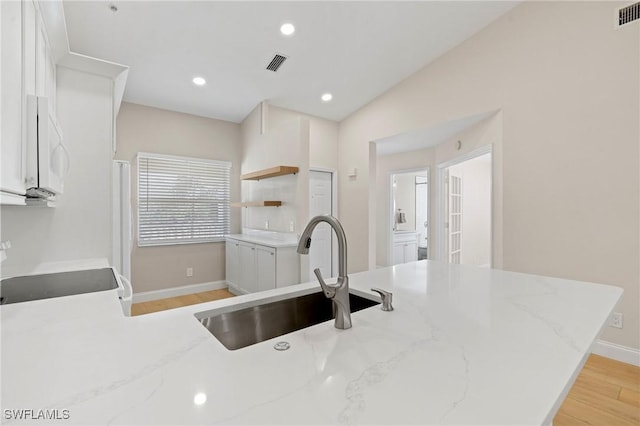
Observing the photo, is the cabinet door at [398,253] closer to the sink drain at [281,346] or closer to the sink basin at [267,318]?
the sink basin at [267,318]

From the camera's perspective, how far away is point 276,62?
357cm

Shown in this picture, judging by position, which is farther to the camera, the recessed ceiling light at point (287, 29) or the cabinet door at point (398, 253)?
the cabinet door at point (398, 253)

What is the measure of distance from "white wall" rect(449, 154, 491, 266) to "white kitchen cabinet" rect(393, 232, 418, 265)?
965 millimetres

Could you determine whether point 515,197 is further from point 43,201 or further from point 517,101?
point 43,201

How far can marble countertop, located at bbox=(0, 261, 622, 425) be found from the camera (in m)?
0.57

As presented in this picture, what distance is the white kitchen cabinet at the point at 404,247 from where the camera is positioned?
6.14 metres

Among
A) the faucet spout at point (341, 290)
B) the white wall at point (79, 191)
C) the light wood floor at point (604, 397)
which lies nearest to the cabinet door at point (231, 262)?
the white wall at point (79, 191)

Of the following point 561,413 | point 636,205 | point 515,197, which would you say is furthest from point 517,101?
point 561,413

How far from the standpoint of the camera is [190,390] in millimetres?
629

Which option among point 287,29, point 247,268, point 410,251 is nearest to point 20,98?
point 287,29

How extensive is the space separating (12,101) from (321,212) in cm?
423

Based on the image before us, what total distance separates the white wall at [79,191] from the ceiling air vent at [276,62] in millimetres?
1787

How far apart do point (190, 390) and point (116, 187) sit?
2237mm

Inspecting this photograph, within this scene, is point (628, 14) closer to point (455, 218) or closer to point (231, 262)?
point (455, 218)
